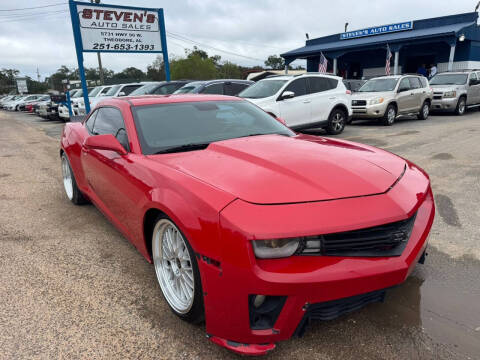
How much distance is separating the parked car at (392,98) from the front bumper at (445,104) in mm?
1084

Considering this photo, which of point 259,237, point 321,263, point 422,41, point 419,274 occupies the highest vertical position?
point 422,41

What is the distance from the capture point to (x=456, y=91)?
13648 millimetres

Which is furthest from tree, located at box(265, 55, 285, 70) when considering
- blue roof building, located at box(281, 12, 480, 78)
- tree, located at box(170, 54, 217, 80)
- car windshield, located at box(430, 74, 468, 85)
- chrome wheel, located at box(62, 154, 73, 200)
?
chrome wheel, located at box(62, 154, 73, 200)

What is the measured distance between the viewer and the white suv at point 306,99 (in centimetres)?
907

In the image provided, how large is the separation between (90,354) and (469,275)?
276cm

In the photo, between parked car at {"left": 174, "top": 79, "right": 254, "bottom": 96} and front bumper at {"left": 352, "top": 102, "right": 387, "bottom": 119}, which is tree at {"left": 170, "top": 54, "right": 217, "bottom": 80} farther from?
front bumper at {"left": 352, "top": 102, "right": 387, "bottom": 119}

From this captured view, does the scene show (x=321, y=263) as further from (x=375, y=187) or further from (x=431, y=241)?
(x=431, y=241)

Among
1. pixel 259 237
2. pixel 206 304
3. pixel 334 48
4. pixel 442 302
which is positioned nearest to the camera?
pixel 259 237

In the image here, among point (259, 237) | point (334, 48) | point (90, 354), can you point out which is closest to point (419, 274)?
point (259, 237)

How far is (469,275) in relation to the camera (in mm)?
2779

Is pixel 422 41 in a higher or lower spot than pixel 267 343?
higher

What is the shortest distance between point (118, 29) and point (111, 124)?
31.7 feet

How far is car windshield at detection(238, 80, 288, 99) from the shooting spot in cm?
928

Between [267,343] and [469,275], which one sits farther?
[469,275]
